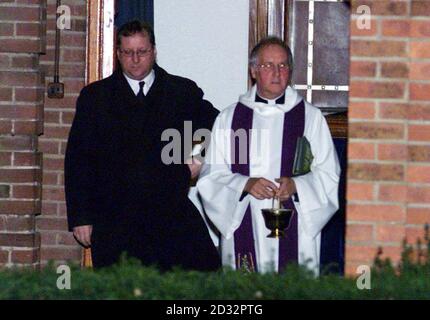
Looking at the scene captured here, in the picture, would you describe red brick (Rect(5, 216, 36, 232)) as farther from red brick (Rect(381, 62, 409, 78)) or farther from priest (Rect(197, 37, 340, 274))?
red brick (Rect(381, 62, 409, 78))

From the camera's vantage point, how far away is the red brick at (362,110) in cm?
601

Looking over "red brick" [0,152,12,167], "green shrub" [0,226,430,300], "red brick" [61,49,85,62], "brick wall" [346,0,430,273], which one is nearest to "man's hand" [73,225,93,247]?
"red brick" [0,152,12,167]

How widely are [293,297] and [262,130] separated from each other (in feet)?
9.53

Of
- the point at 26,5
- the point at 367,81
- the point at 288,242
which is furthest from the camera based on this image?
the point at 26,5

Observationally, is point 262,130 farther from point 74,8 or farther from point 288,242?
point 74,8

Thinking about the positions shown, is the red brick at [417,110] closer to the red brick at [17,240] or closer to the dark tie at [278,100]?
the dark tie at [278,100]

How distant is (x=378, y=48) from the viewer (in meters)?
6.02

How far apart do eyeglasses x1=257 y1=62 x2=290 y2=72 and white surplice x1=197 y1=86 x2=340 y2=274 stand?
262 millimetres

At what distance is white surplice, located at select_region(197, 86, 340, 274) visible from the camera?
23.4 feet

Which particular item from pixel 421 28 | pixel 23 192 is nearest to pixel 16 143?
pixel 23 192

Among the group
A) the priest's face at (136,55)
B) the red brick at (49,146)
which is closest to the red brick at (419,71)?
the priest's face at (136,55)

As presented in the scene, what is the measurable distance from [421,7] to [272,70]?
4.25 feet
